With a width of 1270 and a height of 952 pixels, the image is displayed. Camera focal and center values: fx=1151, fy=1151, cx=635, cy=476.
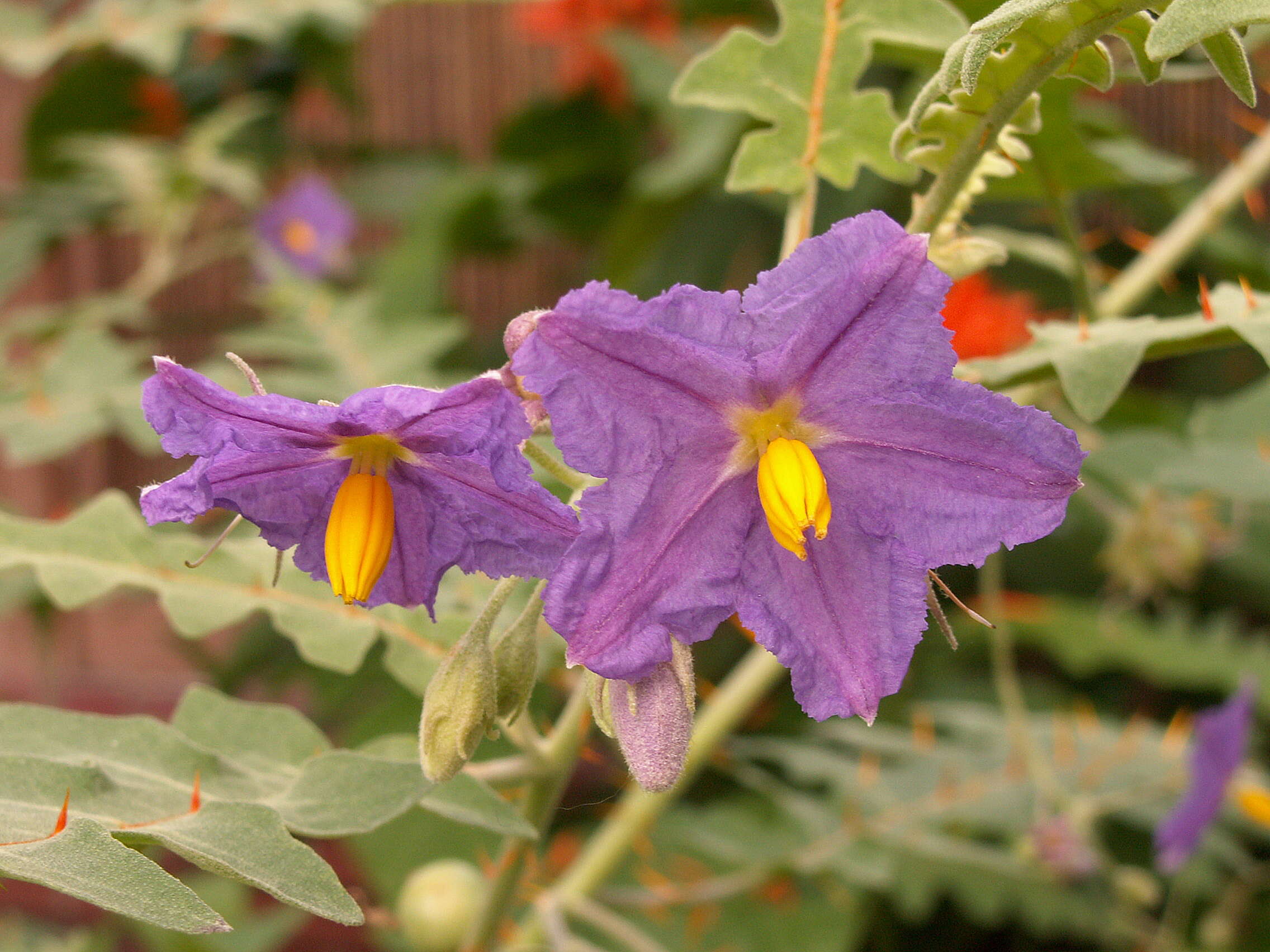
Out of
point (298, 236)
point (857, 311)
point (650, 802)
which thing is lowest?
point (298, 236)

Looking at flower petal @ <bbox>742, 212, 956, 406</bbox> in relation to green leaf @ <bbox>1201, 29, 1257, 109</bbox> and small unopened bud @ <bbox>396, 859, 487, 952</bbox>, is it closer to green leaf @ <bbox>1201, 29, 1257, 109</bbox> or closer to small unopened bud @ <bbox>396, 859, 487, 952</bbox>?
green leaf @ <bbox>1201, 29, 1257, 109</bbox>

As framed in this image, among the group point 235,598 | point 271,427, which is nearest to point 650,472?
point 271,427

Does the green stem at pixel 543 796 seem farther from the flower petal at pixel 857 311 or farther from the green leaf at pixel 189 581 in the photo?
the flower petal at pixel 857 311

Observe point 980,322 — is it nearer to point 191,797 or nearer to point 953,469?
point 953,469

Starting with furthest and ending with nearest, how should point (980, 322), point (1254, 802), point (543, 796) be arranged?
1. point (980, 322)
2. point (1254, 802)
3. point (543, 796)

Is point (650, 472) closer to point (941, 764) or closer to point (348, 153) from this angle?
point (941, 764)

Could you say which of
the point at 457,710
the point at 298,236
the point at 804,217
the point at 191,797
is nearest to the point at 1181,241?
the point at 804,217
